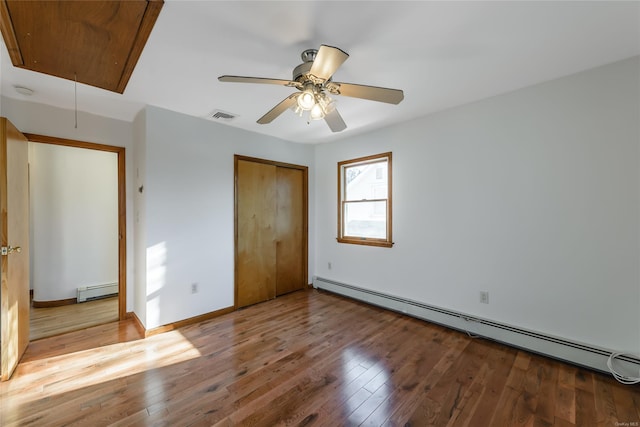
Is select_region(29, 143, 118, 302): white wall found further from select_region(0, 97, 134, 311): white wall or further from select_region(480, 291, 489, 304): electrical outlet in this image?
select_region(480, 291, 489, 304): electrical outlet

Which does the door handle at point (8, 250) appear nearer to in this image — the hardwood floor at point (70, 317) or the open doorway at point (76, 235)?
the open doorway at point (76, 235)

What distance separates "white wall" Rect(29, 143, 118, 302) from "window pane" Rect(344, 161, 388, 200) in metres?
3.78

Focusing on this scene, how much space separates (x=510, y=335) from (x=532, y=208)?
1255 mm

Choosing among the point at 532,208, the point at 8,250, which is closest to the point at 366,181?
the point at 532,208

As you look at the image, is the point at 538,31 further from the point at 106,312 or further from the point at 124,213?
the point at 106,312

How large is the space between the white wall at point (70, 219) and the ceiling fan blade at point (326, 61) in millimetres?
4129

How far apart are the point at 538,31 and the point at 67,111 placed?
14.5ft

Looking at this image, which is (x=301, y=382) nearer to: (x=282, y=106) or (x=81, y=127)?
(x=282, y=106)

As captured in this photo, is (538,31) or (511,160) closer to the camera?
(538,31)

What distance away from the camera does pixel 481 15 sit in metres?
1.55

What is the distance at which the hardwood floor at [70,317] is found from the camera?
2900 mm

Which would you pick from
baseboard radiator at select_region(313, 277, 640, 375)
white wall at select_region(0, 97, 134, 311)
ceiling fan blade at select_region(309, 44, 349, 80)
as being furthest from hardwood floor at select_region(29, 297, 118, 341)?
ceiling fan blade at select_region(309, 44, 349, 80)

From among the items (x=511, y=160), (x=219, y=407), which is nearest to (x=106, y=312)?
(x=219, y=407)

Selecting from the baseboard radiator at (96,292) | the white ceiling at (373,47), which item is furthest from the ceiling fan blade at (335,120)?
the baseboard radiator at (96,292)
